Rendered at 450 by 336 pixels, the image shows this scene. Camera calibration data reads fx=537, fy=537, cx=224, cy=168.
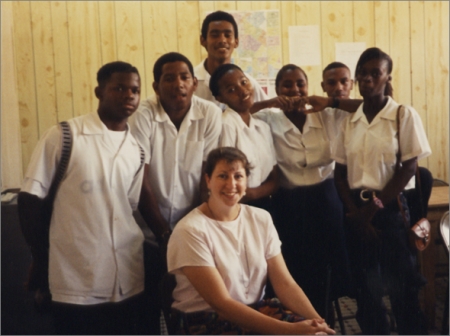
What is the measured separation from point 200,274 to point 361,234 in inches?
31.2

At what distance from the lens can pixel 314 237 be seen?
2408mm

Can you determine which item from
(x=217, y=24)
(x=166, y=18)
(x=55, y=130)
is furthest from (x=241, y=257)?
(x=166, y=18)

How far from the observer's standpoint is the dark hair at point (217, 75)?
2334mm

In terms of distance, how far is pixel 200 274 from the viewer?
1841 mm

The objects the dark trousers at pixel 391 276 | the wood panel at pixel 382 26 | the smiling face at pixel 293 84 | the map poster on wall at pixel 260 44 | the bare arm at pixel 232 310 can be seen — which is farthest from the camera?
the wood panel at pixel 382 26

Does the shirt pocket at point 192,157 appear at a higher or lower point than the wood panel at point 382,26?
lower

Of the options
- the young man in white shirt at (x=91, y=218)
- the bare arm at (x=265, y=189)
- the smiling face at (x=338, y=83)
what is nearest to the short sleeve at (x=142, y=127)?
the young man in white shirt at (x=91, y=218)

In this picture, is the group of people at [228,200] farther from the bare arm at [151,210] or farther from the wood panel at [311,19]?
the wood panel at [311,19]

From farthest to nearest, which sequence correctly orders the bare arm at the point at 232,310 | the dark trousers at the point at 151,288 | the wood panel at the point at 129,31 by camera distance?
the wood panel at the point at 129,31 < the dark trousers at the point at 151,288 < the bare arm at the point at 232,310

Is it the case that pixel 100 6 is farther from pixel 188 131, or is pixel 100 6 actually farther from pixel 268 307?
pixel 268 307

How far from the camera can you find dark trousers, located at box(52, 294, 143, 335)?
74.4 inches

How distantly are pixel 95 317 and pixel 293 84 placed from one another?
135 cm

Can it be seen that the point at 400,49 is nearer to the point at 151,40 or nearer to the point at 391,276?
the point at 151,40

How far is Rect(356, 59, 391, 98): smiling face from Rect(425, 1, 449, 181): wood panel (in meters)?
2.03
